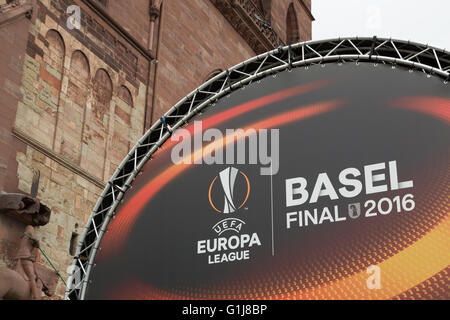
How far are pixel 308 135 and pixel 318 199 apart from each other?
1207 millimetres

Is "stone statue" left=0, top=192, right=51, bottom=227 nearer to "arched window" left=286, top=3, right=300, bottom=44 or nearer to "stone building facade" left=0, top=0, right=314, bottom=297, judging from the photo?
"stone building facade" left=0, top=0, right=314, bottom=297

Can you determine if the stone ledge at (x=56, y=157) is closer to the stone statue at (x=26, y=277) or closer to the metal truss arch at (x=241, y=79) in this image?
the metal truss arch at (x=241, y=79)

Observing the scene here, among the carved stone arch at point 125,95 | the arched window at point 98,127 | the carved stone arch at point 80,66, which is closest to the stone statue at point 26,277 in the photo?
the arched window at point 98,127

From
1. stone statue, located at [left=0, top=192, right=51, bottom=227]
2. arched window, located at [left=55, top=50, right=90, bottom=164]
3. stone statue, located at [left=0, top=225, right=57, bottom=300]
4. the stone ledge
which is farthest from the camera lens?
arched window, located at [left=55, top=50, right=90, bottom=164]

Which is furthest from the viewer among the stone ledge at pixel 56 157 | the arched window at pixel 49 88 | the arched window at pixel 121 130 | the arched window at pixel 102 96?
the arched window at pixel 121 130

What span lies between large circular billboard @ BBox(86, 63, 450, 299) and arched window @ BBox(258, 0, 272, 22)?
12.2m

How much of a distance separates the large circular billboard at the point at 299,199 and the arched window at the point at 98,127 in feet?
7.16

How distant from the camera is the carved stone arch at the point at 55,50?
13.8 metres

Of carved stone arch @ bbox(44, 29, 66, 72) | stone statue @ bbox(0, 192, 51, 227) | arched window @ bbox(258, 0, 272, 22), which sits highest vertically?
arched window @ bbox(258, 0, 272, 22)

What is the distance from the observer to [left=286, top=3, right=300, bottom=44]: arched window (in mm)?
25969

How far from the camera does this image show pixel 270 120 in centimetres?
1134

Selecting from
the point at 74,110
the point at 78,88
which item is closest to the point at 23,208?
the point at 74,110

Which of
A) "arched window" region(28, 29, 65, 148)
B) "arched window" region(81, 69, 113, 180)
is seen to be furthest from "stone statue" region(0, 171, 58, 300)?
"arched window" region(81, 69, 113, 180)
